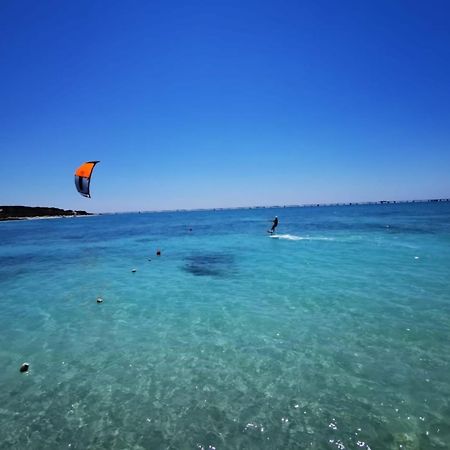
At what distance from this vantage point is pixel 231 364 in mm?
8914

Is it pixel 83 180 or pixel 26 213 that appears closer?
pixel 83 180

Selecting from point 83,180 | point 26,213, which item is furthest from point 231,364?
point 26,213

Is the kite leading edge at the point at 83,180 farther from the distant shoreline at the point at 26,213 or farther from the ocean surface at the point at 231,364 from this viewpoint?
the distant shoreline at the point at 26,213

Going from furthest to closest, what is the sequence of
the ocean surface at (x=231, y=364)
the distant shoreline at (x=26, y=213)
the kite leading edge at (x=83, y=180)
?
the distant shoreline at (x=26, y=213)
the kite leading edge at (x=83, y=180)
the ocean surface at (x=231, y=364)

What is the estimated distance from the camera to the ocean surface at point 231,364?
20.6 ft

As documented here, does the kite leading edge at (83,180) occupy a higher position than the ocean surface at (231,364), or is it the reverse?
the kite leading edge at (83,180)

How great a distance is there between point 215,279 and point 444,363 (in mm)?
12565

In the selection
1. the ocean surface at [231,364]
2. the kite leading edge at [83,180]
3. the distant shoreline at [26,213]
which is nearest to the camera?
the ocean surface at [231,364]

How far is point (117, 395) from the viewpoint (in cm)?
764

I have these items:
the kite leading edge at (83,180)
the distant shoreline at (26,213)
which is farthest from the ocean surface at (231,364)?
the distant shoreline at (26,213)

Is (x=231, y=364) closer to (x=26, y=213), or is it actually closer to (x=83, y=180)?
(x=83, y=180)

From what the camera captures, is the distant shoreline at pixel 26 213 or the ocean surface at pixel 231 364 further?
the distant shoreline at pixel 26 213

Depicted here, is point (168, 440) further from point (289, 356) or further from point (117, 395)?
point (289, 356)

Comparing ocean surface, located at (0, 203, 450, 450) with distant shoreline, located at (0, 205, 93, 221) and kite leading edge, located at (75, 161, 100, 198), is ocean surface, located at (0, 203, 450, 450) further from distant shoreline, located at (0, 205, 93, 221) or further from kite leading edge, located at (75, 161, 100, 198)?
distant shoreline, located at (0, 205, 93, 221)
